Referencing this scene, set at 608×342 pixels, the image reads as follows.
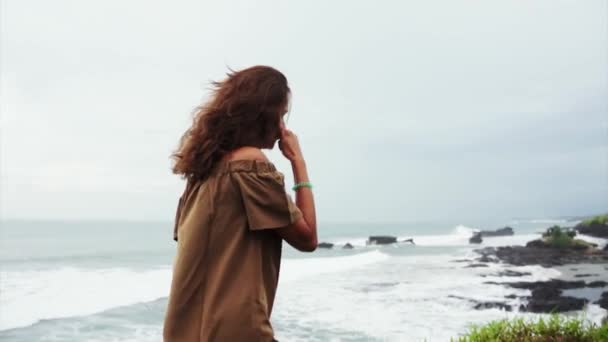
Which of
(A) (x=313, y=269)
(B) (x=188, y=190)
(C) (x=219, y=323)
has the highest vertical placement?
(B) (x=188, y=190)

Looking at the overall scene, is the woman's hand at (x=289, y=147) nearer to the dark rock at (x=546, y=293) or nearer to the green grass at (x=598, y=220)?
the dark rock at (x=546, y=293)

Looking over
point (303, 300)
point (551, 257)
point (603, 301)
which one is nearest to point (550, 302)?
point (603, 301)

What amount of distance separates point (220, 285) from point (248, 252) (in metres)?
0.11

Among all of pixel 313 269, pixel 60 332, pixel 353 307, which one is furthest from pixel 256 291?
pixel 313 269

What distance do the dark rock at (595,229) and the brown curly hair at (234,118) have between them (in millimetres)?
25461

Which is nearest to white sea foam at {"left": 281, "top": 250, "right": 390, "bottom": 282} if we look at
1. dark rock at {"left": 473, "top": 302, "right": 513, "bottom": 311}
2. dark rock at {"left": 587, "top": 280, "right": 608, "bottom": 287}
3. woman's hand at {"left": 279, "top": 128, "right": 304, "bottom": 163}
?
dark rock at {"left": 473, "top": 302, "right": 513, "bottom": 311}

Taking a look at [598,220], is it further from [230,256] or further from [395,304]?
[230,256]

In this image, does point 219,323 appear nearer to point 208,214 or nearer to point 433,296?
point 208,214

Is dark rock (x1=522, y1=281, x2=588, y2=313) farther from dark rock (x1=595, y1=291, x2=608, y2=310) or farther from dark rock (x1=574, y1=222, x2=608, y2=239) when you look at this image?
dark rock (x1=574, y1=222, x2=608, y2=239)

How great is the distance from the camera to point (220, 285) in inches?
59.6

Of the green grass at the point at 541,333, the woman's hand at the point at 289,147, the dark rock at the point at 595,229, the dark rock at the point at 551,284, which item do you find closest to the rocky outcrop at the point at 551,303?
the dark rock at the point at 551,284

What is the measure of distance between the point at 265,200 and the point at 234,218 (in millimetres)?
96

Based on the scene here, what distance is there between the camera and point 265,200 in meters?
1.51

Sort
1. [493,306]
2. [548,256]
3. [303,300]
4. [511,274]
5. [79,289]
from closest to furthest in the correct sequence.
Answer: [493,306], [303,300], [511,274], [79,289], [548,256]
